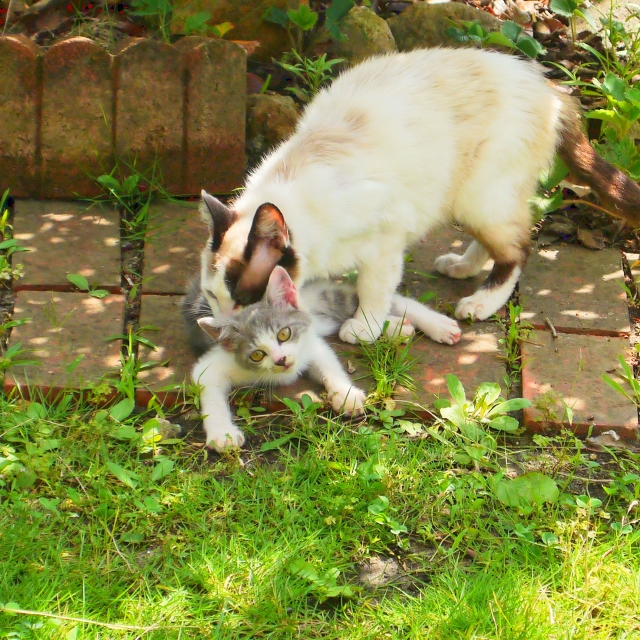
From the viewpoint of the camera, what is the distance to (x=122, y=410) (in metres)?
3.35

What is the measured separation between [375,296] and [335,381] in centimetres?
53

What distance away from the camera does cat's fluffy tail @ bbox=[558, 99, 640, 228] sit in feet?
13.2

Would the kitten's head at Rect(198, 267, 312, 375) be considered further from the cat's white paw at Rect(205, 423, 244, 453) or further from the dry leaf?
the dry leaf

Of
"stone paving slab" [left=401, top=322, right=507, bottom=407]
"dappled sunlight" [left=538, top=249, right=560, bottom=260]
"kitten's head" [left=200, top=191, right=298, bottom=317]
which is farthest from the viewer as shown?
"dappled sunlight" [left=538, top=249, right=560, bottom=260]

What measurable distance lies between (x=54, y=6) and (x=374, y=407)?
3740 mm

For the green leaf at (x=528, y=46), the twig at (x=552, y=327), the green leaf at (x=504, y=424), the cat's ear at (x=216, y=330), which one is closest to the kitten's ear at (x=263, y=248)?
the cat's ear at (x=216, y=330)

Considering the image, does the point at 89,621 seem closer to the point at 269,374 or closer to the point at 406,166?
the point at 269,374

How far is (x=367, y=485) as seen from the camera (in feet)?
9.87

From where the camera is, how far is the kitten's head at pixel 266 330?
11.2 feet

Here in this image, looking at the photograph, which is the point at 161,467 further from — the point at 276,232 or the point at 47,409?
the point at 276,232

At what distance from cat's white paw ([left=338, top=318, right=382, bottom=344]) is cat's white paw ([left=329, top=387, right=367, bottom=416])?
418 millimetres

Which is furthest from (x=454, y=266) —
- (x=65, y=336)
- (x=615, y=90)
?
(x=65, y=336)

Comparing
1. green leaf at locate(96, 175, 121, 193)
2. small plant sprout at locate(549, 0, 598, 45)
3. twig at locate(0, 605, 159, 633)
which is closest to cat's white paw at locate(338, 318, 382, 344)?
green leaf at locate(96, 175, 121, 193)

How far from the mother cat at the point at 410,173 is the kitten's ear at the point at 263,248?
1.4 inches
